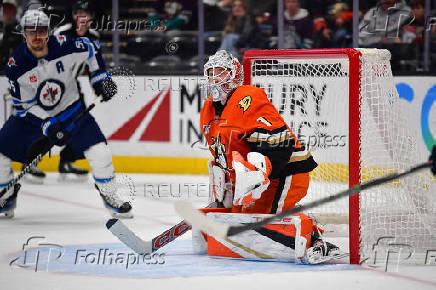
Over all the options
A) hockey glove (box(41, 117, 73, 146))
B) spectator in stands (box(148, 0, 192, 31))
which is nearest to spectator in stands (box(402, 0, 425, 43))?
spectator in stands (box(148, 0, 192, 31))

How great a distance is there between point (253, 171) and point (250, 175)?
2 centimetres

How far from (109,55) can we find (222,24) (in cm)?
98

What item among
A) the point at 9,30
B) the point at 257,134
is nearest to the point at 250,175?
the point at 257,134

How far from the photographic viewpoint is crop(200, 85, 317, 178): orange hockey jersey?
353 cm

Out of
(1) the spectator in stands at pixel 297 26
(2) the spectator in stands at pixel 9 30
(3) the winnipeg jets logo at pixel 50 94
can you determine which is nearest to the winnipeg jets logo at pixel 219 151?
(3) the winnipeg jets logo at pixel 50 94

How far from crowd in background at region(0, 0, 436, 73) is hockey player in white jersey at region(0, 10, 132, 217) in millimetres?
1862

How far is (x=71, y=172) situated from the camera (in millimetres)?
6898

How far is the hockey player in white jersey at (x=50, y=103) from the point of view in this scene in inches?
197

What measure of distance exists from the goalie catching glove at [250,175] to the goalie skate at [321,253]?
32 centimetres

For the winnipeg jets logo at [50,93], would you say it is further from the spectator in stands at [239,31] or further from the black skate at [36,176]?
the spectator in stands at [239,31]

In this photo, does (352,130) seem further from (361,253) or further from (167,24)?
(167,24)

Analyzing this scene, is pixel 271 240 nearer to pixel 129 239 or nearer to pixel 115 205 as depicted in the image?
pixel 129 239

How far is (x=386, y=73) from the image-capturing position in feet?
12.6
